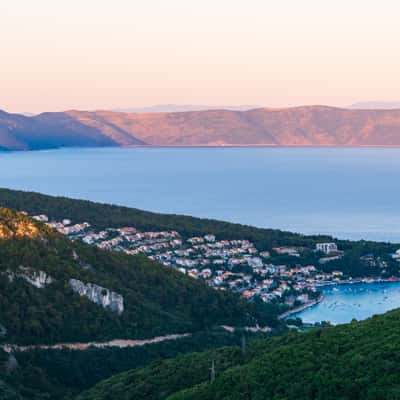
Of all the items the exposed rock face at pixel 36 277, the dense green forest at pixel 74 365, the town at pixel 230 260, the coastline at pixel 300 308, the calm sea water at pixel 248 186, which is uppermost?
the calm sea water at pixel 248 186

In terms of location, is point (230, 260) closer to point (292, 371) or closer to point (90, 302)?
point (90, 302)

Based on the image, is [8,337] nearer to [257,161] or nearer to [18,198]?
[18,198]

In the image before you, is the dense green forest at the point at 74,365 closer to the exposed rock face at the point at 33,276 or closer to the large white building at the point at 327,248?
the exposed rock face at the point at 33,276

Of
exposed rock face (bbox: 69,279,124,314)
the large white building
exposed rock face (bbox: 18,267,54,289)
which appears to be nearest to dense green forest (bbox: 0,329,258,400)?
exposed rock face (bbox: 69,279,124,314)

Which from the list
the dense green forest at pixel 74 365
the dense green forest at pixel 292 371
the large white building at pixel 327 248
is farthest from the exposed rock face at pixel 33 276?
the large white building at pixel 327 248

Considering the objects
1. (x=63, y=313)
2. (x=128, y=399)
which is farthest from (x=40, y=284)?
(x=128, y=399)

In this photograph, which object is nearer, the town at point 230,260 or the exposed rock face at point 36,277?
the exposed rock face at point 36,277

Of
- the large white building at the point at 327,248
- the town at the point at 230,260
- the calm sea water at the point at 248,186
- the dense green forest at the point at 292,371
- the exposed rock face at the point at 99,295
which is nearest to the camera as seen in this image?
the dense green forest at the point at 292,371

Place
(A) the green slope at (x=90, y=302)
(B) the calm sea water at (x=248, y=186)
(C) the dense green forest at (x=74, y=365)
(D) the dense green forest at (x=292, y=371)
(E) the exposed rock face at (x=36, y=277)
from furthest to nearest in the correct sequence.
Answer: (B) the calm sea water at (x=248, y=186), (E) the exposed rock face at (x=36, y=277), (A) the green slope at (x=90, y=302), (C) the dense green forest at (x=74, y=365), (D) the dense green forest at (x=292, y=371)
